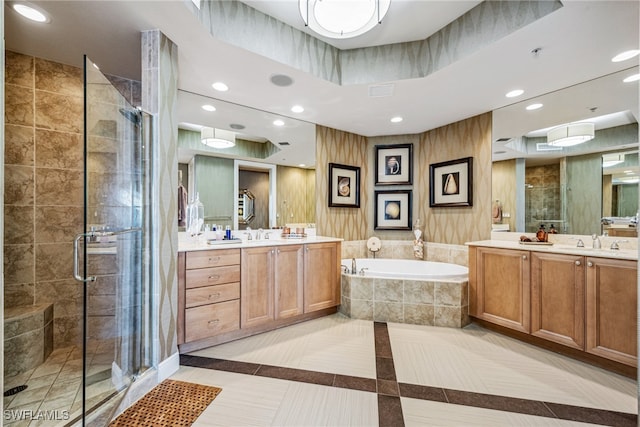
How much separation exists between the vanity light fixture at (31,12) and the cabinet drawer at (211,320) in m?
2.21

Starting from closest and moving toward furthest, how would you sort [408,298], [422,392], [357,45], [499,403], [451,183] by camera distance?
[499,403]
[422,392]
[357,45]
[408,298]
[451,183]

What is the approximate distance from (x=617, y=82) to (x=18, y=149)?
16.3 ft

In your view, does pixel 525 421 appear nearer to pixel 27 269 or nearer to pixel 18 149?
pixel 27 269

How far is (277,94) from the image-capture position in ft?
9.34

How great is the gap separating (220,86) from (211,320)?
213cm

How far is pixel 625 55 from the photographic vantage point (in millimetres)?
2156

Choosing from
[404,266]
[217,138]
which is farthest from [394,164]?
[217,138]

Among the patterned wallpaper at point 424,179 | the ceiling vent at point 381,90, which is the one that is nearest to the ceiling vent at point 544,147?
the patterned wallpaper at point 424,179

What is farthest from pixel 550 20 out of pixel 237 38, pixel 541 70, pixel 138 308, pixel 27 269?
pixel 27 269

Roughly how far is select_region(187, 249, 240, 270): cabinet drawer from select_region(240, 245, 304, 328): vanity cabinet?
10 cm

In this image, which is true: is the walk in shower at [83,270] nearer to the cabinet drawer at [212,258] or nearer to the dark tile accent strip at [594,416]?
the cabinet drawer at [212,258]

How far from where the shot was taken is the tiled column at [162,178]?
195 cm

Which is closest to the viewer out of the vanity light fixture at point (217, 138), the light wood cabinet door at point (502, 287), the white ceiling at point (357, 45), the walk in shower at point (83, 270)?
the walk in shower at point (83, 270)

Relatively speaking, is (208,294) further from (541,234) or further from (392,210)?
(541,234)
